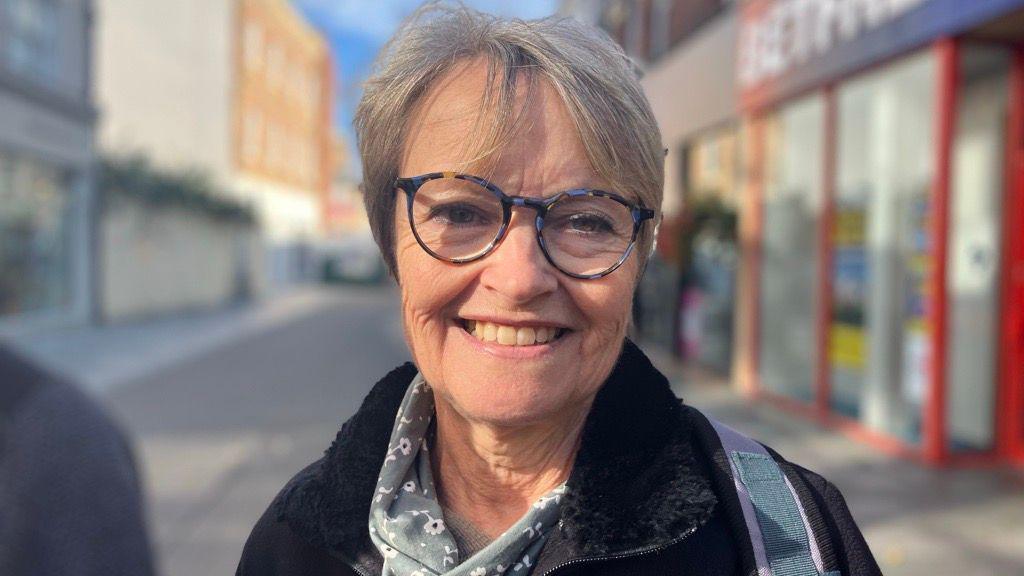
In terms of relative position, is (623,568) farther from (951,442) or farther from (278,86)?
(278,86)

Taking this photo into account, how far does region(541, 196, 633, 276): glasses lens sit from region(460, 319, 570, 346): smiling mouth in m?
0.11

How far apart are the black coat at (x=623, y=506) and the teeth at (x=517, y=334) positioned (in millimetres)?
155

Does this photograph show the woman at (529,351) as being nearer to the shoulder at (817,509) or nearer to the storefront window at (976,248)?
the shoulder at (817,509)

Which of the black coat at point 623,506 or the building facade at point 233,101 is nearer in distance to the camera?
the black coat at point 623,506

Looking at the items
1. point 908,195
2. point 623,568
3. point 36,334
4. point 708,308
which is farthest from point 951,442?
point 36,334

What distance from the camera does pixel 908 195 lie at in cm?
629

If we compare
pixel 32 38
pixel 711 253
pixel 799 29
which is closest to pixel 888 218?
pixel 799 29

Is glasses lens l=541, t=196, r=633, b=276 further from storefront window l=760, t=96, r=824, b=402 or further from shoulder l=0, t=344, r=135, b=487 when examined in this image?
storefront window l=760, t=96, r=824, b=402

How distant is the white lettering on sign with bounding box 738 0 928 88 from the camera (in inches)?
252

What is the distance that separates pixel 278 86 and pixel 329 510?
3591 cm

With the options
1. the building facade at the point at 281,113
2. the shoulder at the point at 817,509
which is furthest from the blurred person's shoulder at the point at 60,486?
the building facade at the point at 281,113

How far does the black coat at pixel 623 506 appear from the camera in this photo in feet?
4.32

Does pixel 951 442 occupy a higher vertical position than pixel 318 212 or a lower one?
lower

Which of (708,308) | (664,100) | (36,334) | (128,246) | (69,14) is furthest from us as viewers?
(128,246)
